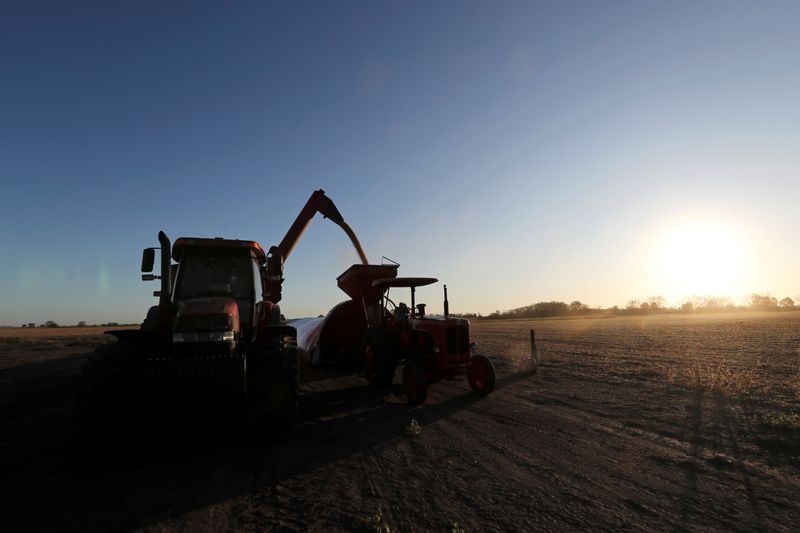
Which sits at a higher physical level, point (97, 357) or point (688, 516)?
point (97, 357)

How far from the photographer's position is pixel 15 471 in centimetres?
463

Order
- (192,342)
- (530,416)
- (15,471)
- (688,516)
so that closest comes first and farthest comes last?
1. (688,516)
2. (15,471)
3. (192,342)
4. (530,416)

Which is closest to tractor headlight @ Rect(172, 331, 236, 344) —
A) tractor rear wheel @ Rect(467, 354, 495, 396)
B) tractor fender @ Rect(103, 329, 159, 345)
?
tractor fender @ Rect(103, 329, 159, 345)

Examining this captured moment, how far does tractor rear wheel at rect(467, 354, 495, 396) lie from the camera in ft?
27.8

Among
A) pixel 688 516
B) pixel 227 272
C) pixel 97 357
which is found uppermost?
pixel 227 272

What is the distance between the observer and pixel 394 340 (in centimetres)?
998

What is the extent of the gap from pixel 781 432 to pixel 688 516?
139 inches

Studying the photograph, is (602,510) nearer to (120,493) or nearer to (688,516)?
(688,516)

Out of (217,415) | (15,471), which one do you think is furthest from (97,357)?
(217,415)

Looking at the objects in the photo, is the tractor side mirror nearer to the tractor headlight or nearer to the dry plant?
the tractor headlight

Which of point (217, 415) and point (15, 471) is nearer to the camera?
point (15, 471)

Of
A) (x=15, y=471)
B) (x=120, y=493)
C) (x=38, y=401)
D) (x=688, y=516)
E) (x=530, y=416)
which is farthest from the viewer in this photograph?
(x=38, y=401)

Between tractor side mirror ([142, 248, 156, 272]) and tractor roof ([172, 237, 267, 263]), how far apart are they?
0.43m

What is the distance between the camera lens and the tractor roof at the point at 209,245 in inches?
257
